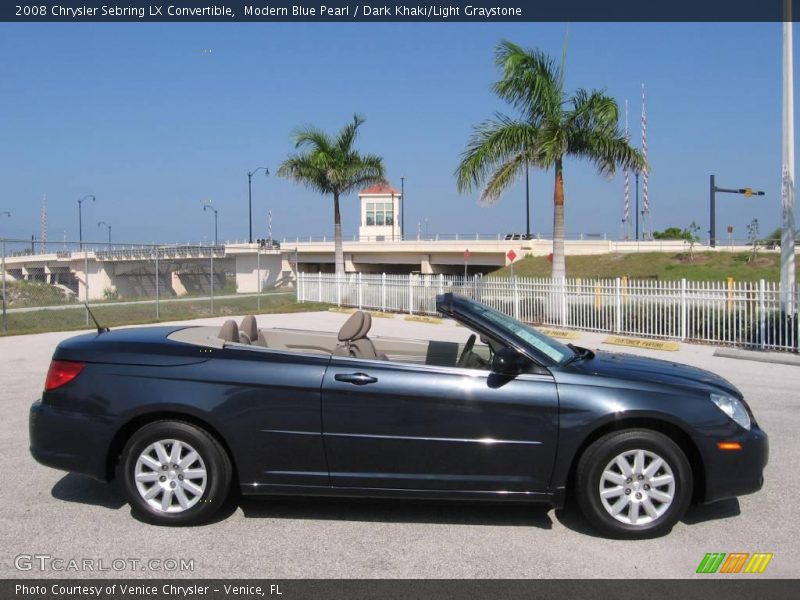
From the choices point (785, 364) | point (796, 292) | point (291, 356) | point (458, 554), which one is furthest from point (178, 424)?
point (796, 292)

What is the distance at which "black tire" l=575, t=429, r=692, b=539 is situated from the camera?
4484mm

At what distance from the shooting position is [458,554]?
14.1 ft

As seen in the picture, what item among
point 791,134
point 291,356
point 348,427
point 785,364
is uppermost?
point 791,134

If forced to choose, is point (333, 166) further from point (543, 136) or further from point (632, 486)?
point (632, 486)

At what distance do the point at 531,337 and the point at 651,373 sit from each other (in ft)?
2.63

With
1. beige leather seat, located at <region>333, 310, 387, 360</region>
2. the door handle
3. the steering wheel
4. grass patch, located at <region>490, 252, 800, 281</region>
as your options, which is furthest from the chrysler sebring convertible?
grass patch, located at <region>490, 252, 800, 281</region>

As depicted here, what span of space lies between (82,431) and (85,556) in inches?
32.6

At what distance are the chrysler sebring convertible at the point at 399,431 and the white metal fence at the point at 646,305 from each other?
10.8 m

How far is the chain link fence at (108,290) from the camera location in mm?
20312

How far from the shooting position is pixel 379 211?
69312 mm

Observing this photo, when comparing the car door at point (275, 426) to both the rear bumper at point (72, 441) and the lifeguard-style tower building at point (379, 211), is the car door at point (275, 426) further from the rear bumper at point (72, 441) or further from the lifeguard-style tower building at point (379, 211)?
A: the lifeguard-style tower building at point (379, 211)

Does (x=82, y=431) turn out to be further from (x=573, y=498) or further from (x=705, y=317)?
(x=705, y=317)

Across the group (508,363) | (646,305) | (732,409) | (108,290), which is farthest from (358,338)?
(108,290)

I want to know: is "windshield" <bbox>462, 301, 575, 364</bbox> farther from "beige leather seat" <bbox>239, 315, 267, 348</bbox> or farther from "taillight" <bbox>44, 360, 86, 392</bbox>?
"taillight" <bbox>44, 360, 86, 392</bbox>
